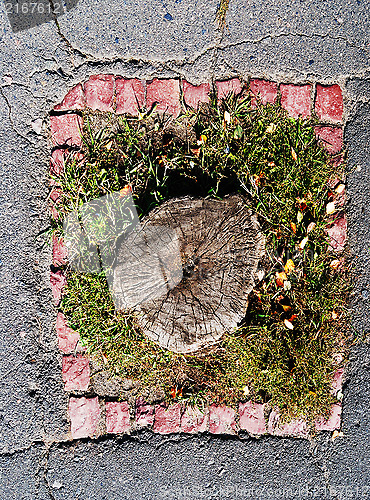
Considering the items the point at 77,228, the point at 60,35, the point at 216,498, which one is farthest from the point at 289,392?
the point at 60,35

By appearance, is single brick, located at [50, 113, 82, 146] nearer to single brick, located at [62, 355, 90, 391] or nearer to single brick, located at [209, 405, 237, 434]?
single brick, located at [62, 355, 90, 391]

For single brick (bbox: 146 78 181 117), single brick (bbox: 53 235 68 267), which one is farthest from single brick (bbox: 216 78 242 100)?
single brick (bbox: 53 235 68 267)

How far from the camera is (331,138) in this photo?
270 centimetres

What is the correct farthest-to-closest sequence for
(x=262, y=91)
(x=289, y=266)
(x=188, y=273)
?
(x=262, y=91), (x=289, y=266), (x=188, y=273)

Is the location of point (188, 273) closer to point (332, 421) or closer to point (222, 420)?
point (222, 420)

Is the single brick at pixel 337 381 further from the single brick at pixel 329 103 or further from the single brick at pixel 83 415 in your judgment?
the single brick at pixel 329 103

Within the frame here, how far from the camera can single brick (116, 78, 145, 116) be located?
2613mm

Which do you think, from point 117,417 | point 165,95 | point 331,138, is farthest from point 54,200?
point 331,138

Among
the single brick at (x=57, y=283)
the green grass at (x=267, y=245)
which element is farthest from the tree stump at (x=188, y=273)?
the single brick at (x=57, y=283)

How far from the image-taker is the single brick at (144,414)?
261 cm

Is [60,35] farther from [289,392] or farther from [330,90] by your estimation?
[289,392]

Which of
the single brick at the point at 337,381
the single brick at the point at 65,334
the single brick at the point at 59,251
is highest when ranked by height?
the single brick at the point at 59,251

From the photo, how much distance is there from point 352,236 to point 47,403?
2163mm

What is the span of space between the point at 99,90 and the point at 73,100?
17 cm
